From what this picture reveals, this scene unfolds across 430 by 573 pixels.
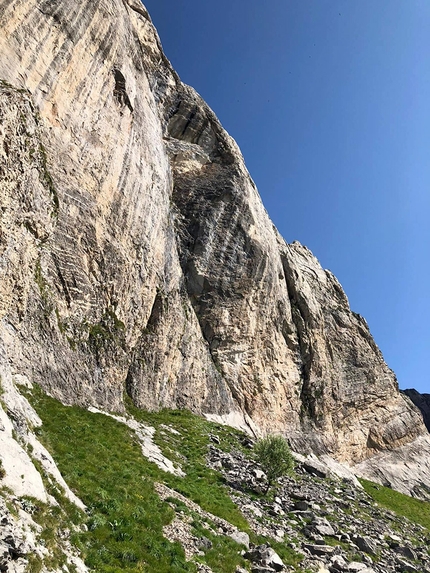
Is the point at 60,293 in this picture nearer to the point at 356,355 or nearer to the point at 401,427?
the point at 356,355

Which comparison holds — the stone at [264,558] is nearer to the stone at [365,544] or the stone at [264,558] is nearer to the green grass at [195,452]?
the green grass at [195,452]

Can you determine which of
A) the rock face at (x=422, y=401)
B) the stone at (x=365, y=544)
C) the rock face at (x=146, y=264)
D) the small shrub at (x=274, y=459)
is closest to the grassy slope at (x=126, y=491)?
the small shrub at (x=274, y=459)

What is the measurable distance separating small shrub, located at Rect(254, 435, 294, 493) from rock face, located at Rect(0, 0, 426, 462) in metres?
11.9

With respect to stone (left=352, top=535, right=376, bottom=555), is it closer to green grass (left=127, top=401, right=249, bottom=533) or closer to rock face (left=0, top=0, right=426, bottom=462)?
green grass (left=127, top=401, right=249, bottom=533)

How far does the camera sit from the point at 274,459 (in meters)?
26.4

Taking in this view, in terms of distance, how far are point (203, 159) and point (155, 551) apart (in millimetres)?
55061

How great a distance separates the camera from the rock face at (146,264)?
2531 centimetres

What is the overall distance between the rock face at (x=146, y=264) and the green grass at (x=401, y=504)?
7.89 meters

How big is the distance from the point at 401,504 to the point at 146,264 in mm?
39611

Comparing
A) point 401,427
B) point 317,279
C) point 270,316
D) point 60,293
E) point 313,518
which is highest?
point 317,279

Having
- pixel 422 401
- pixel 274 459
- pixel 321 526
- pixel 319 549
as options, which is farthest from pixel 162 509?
pixel 422 401

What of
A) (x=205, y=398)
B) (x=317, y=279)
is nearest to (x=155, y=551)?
(x=205, y=398)

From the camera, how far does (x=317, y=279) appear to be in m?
75.8

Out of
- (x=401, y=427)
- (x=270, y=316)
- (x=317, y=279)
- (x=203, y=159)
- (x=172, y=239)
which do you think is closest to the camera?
(x=172, y=239)
